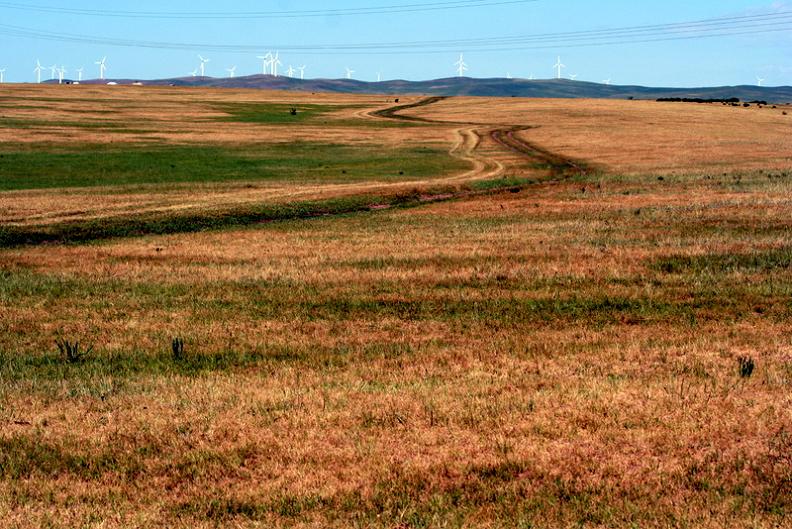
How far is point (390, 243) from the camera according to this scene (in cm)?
2902

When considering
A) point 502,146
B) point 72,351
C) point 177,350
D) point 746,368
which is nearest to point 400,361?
point 177,350

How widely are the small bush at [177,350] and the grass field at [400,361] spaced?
0.37ft

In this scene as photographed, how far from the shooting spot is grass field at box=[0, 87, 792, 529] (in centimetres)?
940

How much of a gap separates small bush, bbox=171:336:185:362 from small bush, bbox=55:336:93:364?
5.05 ft

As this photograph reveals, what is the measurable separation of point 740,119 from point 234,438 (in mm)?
110103

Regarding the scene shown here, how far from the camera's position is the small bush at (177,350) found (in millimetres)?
15500

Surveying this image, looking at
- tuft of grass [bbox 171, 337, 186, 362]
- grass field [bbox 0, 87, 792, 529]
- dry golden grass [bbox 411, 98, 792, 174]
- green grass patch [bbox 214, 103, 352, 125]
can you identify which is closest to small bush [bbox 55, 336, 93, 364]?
grass field [bbox 0, 87, 792, 529]

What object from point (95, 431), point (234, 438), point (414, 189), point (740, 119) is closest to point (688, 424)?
point (234, 438)

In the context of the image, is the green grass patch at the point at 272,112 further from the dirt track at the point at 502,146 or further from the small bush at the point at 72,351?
the small bush at the point at 72,351

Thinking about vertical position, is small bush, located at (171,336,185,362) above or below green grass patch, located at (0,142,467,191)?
below

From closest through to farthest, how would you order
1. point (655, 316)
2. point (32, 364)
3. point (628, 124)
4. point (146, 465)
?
point (146, 465) → point (32, 364) → point (655, 316) → point (628, 124)

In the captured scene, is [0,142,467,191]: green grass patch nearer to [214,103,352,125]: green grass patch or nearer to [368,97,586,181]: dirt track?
[368,97,586,181]: dirt track

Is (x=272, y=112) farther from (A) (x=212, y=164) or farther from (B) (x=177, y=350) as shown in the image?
(B) (x=177, y=350)

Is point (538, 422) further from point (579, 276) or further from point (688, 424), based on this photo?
point (579, 276)
